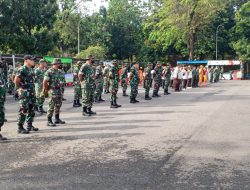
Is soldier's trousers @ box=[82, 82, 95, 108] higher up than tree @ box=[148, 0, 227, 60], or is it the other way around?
tree @ box=[148, 0, 227, 60]

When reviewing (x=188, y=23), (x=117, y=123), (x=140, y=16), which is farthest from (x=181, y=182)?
(x=140, y=16)

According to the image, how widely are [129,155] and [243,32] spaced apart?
176 ft

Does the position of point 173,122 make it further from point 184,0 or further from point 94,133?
point 184,0

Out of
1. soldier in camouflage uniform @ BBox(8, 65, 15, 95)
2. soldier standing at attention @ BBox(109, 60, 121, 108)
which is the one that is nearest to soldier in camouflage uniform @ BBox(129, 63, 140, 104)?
soldier standing at attention @ BBox(109, 60, 121, 108)

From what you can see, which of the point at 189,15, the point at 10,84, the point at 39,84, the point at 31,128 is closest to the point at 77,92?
the point at 39,84

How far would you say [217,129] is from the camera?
9133mm

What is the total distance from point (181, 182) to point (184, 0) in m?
45.1

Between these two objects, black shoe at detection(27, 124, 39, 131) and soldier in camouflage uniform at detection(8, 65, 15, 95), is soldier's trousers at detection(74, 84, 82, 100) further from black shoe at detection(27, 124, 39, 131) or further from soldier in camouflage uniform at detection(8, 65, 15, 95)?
soldier in camouflage uniform at detection(8, 65, 15, 95)

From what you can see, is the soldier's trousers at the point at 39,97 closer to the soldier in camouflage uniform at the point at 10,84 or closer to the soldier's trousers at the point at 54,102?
the soldier's trousers at the point at 54,102

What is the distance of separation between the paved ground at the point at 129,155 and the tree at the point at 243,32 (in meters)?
45.1

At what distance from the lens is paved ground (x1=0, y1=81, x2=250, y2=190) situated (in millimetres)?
5125

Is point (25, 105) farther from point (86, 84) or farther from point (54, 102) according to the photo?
point (86, 84)

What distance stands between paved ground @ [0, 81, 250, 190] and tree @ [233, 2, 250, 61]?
45.1m

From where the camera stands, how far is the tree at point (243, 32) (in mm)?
53594
